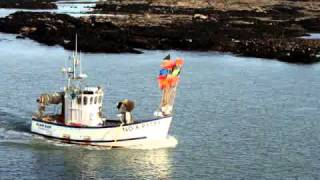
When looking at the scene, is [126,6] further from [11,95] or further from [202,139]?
[202,139]

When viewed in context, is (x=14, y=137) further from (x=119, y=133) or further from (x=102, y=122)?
(x=119, y=133)

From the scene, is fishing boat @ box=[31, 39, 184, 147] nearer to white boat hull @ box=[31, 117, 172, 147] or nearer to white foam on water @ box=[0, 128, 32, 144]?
white boat hull @ box=[31, 117, 172, 147]

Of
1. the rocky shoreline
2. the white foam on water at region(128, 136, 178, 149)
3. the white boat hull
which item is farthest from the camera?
the rocky shoreline

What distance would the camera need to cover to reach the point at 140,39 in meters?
78.0

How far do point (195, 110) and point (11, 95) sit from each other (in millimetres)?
12733

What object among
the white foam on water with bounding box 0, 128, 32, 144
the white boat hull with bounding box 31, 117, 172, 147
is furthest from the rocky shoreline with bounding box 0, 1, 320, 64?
the white boat hull with bounding box 31, 117, 172, 147

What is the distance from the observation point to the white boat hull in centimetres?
3531

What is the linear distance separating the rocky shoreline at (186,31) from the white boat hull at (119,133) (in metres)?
35.0

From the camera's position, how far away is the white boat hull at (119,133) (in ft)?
116

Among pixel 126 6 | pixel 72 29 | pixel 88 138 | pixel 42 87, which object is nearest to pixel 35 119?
pixel 88 138

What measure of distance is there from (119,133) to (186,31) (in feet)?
162

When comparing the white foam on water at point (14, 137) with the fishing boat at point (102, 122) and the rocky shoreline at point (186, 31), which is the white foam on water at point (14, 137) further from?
the rocky shoreline at point (186, 31)

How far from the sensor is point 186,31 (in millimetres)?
83688

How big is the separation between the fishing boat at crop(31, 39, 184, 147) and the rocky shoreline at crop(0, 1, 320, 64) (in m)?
34.4
